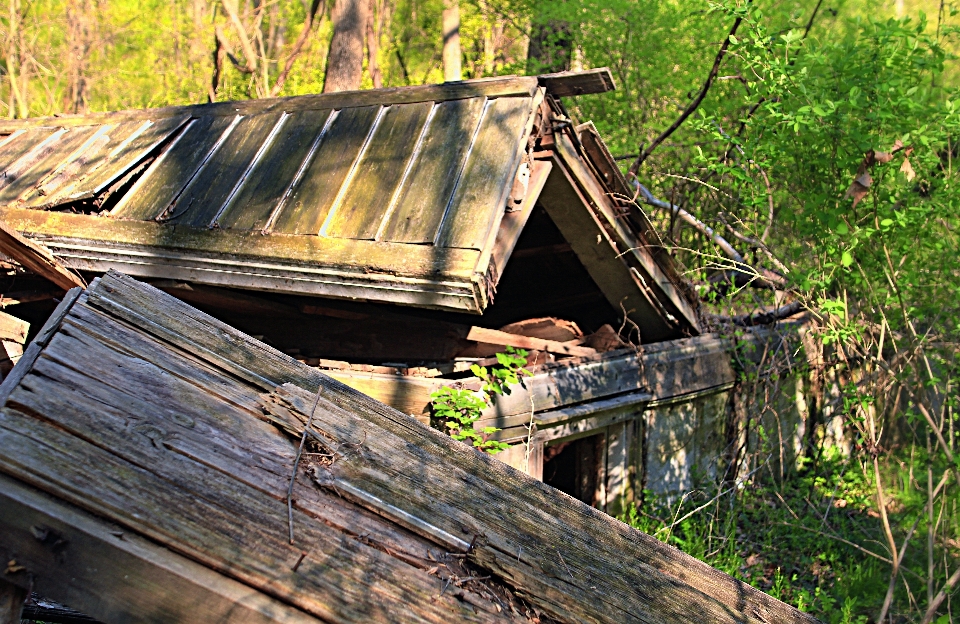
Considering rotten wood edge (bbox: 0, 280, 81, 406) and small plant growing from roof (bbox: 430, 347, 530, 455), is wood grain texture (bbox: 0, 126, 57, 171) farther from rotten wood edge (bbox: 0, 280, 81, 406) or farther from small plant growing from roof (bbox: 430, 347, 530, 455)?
rotten wood edge (bbox: 0, 280, 81, 406)

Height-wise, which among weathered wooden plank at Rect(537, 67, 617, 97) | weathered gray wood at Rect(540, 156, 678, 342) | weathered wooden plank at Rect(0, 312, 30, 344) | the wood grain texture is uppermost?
weathered wooden plank at Rect(537, 67, 617, 97)

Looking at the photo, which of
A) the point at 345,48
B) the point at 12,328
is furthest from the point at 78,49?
the point at 12,328

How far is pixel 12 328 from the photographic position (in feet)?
12.4

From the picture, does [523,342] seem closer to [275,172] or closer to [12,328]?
[275,172]

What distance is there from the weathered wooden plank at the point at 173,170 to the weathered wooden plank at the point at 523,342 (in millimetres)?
2087

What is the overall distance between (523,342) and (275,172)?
2027 mm

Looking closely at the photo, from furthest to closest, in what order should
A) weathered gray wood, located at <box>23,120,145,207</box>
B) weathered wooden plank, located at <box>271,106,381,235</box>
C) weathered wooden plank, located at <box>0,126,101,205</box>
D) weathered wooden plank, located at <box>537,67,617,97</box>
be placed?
weathered wooden plank, located at <box>0,126,101,205</box> → weathered gray wood, located at <box>23,120,145,207</box> → weathered wooden plank, located at <box>537,67,617,97</box> → weathered wooden plank, located at <box>271,106,381,235</box>

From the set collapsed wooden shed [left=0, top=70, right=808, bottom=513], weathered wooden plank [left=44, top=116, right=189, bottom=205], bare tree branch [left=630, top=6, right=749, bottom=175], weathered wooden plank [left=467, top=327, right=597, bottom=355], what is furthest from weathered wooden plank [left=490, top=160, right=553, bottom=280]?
weathered wooden plank [left=44, top=116, right=189, bottom=205]

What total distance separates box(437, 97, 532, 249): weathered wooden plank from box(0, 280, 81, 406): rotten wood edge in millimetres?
2617

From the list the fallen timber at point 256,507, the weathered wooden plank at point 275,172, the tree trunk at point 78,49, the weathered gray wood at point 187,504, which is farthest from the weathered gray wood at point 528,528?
the tree trunk at point 78,49

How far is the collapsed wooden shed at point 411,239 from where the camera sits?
4.16 metres

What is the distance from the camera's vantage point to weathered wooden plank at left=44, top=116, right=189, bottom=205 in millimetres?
5090

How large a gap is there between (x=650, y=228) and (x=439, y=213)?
209 centimetres

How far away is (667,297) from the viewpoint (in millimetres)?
6223
